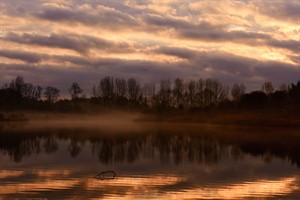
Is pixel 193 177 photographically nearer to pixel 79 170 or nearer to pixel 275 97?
pixel 79 170

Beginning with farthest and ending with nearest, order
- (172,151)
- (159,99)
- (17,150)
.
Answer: (159,99) < (172,151) < (17,150)

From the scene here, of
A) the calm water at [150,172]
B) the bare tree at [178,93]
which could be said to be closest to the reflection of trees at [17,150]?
the calm water at [150,172]

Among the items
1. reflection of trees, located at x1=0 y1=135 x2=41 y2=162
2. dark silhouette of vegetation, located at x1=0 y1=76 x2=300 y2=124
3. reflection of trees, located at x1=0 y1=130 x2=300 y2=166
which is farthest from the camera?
dark silhouette of vegetation, located at x1=0 y1=76 x2=300 y2=124

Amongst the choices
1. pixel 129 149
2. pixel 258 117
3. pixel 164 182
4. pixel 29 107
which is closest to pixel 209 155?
pixel 129 149

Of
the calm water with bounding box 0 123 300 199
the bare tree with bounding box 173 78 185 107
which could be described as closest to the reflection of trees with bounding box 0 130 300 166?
the calm water with bounding box 0 123 300 199

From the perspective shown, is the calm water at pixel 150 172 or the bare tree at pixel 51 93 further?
the bare tree at pixel 51 93

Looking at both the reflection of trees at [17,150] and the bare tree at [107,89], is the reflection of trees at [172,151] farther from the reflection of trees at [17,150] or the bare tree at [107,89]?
the bare tree at [107,89]

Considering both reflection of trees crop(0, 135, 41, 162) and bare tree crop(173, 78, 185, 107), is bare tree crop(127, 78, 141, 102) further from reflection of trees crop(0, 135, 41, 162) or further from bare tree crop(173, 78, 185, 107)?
reflection of trees crop(0, 135, 41, 162)

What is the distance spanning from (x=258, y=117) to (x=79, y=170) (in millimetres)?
53753

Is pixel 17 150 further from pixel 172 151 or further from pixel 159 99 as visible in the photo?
pixel 159 99

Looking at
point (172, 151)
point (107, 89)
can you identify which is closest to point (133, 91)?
point (107, 89)

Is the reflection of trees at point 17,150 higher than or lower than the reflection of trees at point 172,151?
higher

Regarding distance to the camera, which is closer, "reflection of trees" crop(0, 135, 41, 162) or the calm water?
the calm water

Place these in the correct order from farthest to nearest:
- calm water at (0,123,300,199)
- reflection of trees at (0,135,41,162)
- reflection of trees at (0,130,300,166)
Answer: reflection of trees at (0,130,300,166) → reflection of trees at (0,135,41,162) → calm water at (0,123,300,199)
